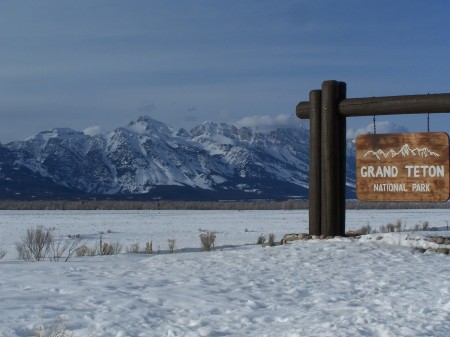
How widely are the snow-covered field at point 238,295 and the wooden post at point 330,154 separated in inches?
55.0

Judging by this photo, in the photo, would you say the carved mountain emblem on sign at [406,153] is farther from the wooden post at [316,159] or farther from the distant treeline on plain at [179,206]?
the distant treeline on plain at [179,206]

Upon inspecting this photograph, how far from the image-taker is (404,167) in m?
12.6

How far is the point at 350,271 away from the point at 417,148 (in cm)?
374

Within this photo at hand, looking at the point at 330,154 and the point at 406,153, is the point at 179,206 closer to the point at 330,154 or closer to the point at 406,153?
the point at 330,154

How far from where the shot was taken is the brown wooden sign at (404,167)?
12.4 metres

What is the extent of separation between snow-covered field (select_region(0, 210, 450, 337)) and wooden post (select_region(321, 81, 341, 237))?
140 centimetres

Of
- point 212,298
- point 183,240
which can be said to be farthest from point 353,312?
point 183,240

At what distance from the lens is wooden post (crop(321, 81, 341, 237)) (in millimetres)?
12812

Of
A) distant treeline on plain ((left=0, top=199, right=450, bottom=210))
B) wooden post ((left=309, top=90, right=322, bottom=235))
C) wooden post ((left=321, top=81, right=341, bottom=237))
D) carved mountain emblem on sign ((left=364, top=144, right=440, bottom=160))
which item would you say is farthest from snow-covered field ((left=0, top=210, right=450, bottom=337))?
distant treeline on plain ((left=0, top=199, right=450, bottom=210))

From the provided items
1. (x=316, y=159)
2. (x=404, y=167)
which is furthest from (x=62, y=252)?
(x=404, y=167)

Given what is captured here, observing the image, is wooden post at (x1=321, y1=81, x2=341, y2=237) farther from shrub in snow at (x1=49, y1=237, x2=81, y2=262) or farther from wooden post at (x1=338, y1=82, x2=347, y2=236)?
shrub in snow at (x1=49, y1=237, x2=81, y2=262)

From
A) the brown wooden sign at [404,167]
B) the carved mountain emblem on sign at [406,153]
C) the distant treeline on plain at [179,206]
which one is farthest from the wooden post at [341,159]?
the distant treeline on plain at [179,206]

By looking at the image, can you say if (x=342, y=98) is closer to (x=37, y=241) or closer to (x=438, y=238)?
(x=438, y=238)

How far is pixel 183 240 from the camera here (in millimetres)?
24531
